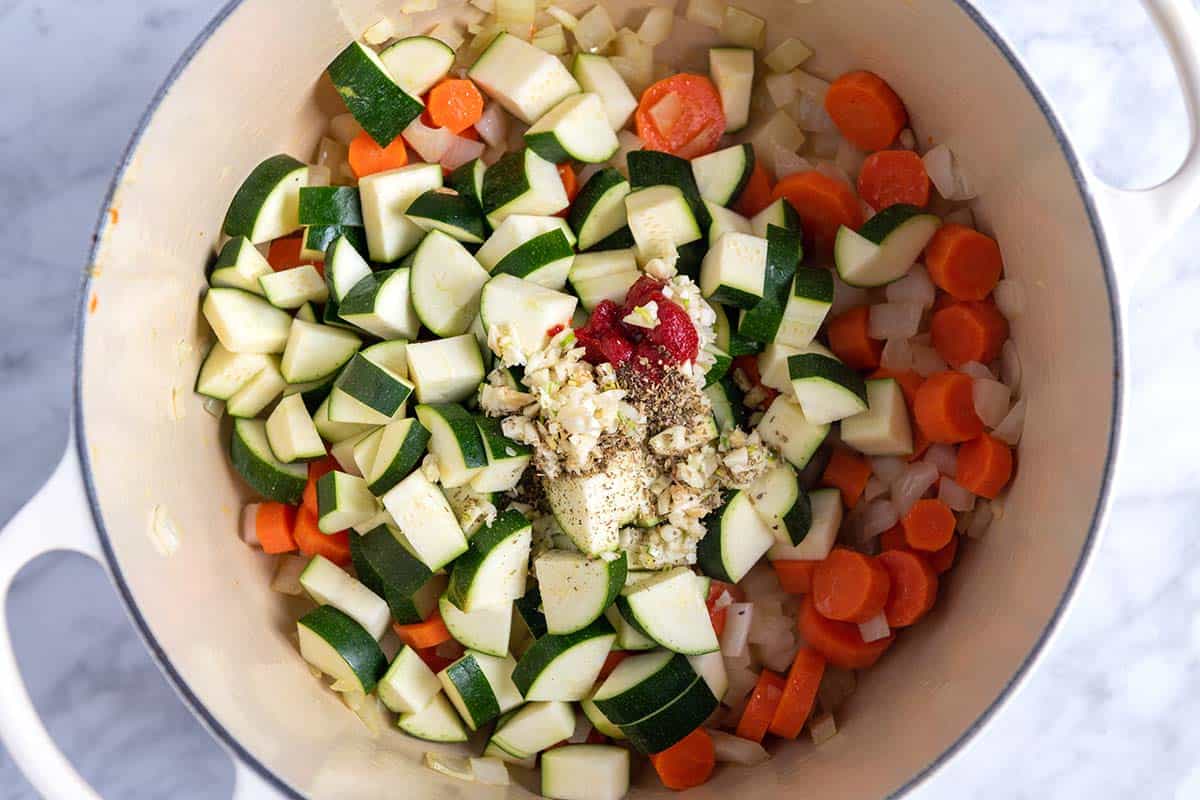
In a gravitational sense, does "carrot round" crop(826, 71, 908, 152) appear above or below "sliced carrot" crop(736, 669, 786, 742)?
above

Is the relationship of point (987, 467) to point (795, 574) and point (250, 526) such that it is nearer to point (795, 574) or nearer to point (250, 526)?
point (795, 574)

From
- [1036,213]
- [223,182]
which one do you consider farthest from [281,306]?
[1036,213]

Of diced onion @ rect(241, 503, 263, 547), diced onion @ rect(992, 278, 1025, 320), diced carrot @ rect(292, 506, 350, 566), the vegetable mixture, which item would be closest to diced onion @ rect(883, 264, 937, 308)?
the vegetable mixture

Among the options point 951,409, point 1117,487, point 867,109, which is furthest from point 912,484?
point 867,109

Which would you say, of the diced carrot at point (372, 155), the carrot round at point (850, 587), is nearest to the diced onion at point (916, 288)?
the carrot round at point (850, 587)

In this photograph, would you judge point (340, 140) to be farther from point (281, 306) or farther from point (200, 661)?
point (200, 661)

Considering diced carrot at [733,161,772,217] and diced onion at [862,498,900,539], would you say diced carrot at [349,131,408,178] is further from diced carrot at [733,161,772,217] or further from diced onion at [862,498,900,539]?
diced onion at [862,498,900,539]
